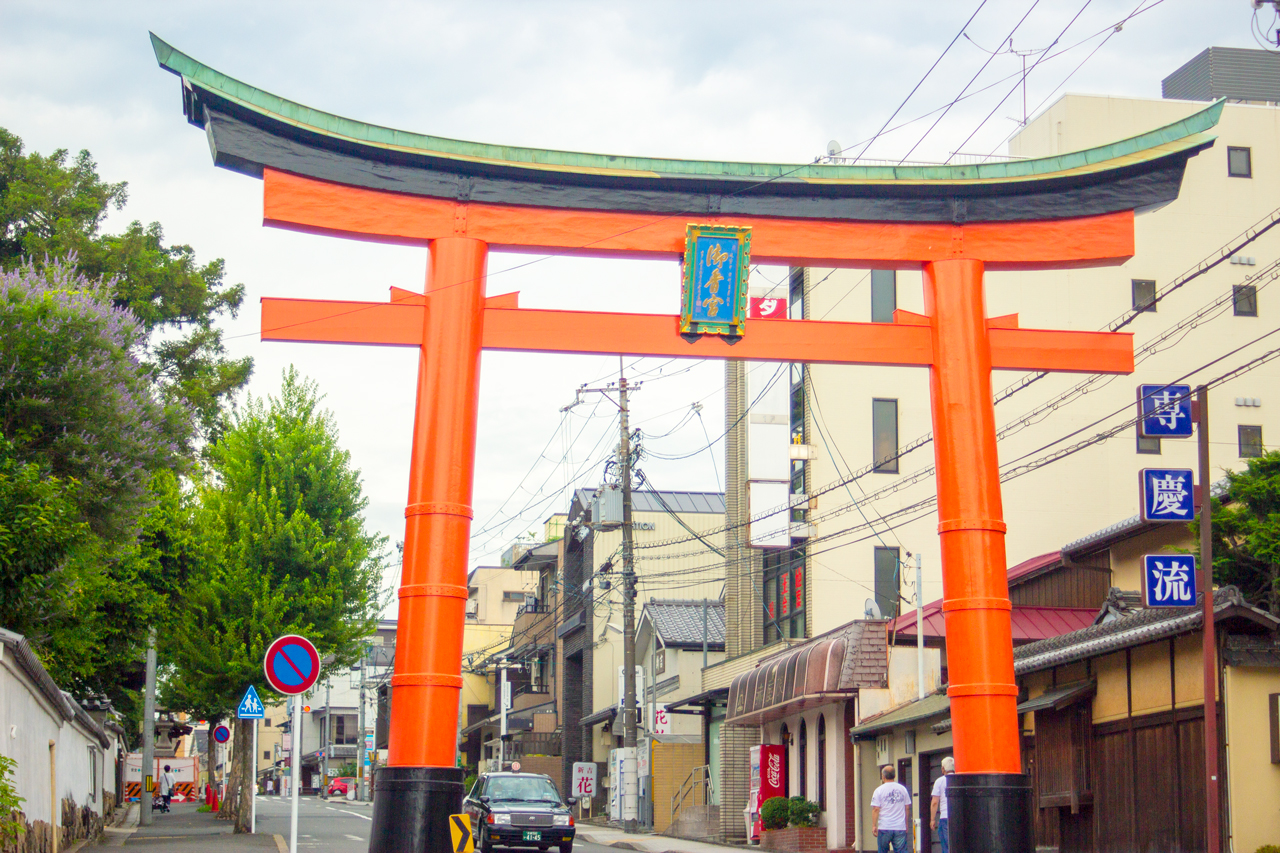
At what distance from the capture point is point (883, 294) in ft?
114

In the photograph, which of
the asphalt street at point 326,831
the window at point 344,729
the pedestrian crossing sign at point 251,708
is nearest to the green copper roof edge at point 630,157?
Result: the pedestrian crossing sign at point 251,708

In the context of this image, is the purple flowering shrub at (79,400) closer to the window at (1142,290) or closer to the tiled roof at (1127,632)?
the tiled roof at (1127,632)

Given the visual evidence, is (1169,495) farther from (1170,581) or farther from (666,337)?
(666,337)

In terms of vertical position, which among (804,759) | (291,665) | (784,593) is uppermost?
(784,593)

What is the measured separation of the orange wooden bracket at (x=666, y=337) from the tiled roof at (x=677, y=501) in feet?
129

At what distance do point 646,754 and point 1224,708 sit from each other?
2051 centimetres

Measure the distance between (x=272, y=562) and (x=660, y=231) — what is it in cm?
1710

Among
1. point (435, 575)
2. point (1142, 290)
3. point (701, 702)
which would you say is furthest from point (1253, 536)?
point (701, 702)

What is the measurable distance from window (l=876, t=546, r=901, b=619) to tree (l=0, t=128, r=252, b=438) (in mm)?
17781

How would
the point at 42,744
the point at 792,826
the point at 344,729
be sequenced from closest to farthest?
the point at 42,744
the point at 792,826
the point at 344,729

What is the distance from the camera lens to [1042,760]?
813 inches

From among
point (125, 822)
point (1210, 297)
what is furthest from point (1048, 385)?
point (125, 822)

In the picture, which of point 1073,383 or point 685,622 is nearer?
point 1073,383

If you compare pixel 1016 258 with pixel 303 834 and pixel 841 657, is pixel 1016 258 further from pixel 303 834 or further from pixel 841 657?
pixel 303 834
